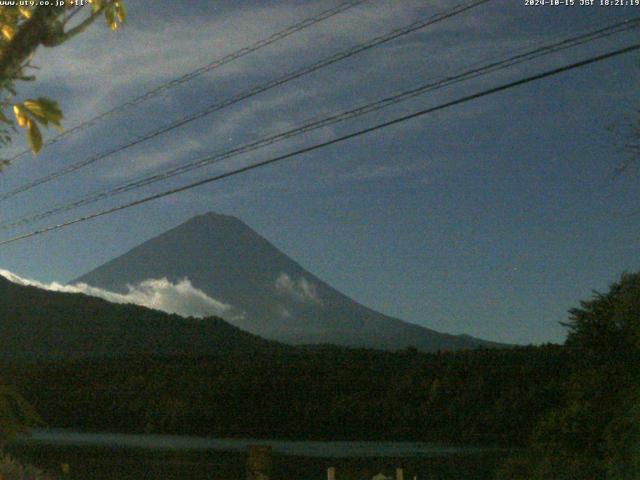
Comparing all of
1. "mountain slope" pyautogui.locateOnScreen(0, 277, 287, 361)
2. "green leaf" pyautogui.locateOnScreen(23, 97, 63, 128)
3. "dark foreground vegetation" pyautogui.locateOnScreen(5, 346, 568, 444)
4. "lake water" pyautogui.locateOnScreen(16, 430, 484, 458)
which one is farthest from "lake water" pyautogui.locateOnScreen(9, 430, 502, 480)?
"green leaf" pyautogui.locateOnScreen(23, 97, 63, 128)

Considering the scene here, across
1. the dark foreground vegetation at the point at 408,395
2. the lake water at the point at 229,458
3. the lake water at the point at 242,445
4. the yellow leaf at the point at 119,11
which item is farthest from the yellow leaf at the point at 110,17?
the lake water at the point at 242,445

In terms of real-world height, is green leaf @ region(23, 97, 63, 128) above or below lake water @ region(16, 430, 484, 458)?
below

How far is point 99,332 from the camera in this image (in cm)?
6606

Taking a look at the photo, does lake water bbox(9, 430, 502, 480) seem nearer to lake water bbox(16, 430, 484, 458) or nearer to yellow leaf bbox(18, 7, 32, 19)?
lake water bbox(16, 430, 484, 458)

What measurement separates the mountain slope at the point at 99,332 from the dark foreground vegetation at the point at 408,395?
9.15m

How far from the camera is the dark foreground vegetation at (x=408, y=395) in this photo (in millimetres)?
15406

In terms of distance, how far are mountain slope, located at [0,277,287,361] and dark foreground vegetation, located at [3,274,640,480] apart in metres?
9.15

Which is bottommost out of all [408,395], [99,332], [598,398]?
[598,398]

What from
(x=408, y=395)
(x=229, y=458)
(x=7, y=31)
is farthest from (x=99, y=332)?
(x=7, y=31)

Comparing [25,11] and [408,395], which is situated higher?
[408,395]

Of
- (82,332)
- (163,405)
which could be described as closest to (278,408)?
(163,405)

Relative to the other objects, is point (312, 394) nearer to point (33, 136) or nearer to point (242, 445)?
point (242, 445)

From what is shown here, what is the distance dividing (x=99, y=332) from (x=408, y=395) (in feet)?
116

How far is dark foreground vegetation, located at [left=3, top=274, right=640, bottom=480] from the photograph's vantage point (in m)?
15.4
